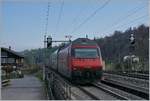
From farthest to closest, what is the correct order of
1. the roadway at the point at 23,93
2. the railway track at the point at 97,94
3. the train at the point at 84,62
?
the train at the point at 84,62
the roadway at the point at 23,93
the railway track at the point at 97,94

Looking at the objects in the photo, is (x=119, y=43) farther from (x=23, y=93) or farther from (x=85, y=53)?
(x=23, y=93)

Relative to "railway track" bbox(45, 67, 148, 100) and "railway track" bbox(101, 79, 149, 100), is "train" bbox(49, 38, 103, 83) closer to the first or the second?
"railway track" bbox(45, 67, 148, 100)

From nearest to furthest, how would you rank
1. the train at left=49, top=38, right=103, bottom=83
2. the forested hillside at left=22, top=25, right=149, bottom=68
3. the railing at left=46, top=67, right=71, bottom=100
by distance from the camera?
the railing at left=46, top=67, right=71, bottom=100 < the train at left=49, top=38, right=103, bottom=83 < the forested hillside at left=22, top=25, right=149, bottom=68

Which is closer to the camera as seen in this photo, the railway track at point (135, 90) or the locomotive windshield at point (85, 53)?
the railway track at point (135, 90)

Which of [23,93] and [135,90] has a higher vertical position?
[135,90]

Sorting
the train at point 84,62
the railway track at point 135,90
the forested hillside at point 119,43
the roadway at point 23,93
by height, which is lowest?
the roadway at point 23,93

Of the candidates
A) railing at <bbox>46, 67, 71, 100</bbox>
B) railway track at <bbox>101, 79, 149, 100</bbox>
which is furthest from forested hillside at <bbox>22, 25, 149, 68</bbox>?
railing at <bbox>46, 67, 71, 100</bbox>

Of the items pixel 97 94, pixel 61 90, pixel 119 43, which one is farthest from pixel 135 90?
pixel 119 43

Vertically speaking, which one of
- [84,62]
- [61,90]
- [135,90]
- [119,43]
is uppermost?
[119,43]

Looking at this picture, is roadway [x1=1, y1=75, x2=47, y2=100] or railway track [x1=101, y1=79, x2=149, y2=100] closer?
railway track [x1=101, y1=79, x2=149, y2=100]

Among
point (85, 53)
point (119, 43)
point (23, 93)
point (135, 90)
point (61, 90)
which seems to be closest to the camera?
point (61, 90)

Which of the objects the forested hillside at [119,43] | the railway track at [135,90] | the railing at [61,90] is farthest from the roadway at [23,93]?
the forested hillside at [119,43]

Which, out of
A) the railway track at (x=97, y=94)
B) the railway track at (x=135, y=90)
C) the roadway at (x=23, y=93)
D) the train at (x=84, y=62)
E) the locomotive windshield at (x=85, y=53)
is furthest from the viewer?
the locomotive windshield at (x=85, y=53)

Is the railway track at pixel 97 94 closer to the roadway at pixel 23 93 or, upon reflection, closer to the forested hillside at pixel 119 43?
the roadway at pixel 23 93
